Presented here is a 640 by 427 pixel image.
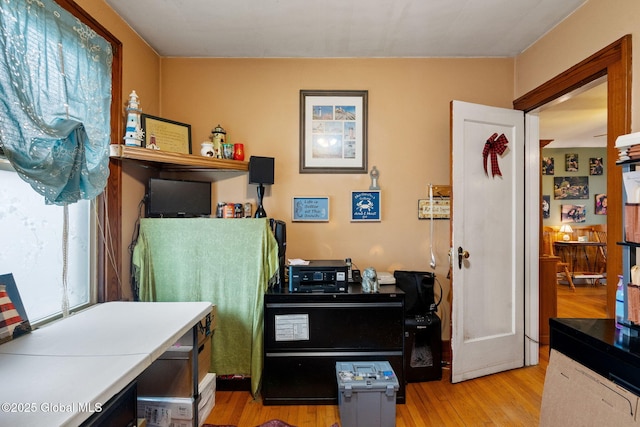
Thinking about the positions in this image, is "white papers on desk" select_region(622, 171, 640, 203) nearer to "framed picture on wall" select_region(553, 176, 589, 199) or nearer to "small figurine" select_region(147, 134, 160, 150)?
"small figurine" select_region(147, 134, 160, 150)

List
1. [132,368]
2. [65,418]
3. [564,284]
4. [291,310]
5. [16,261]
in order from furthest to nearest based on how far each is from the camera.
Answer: [564,284] → [291,310] → [16,261] → [132,368] → [65,418]

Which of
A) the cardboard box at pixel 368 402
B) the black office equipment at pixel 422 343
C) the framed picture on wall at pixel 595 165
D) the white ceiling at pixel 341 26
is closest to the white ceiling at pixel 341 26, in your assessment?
the white ceiling at pixel 341 26

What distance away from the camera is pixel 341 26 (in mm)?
2230

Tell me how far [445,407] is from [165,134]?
276cm

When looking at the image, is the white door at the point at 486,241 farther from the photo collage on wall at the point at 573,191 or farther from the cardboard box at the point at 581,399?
the photo collage on wall at the point at 573,191

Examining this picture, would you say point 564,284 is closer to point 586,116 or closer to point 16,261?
point 586,116

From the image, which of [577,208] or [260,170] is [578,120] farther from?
[260,170]

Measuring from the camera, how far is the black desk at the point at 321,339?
2170 mm

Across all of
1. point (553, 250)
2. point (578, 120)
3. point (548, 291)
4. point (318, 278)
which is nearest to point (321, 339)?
point (318, 278)

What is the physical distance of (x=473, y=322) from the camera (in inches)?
98.1

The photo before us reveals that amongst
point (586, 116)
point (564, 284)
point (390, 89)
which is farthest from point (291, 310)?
point (564, 284)

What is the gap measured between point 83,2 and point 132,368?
6.42 feet

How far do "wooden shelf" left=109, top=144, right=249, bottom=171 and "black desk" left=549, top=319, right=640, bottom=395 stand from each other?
224 centimetres

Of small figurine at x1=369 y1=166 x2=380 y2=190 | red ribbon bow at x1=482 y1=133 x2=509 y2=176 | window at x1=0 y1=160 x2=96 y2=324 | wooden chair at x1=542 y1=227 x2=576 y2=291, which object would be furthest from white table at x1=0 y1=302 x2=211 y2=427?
wooden chair at x1=542 y1=227 x2=576 y2=291
